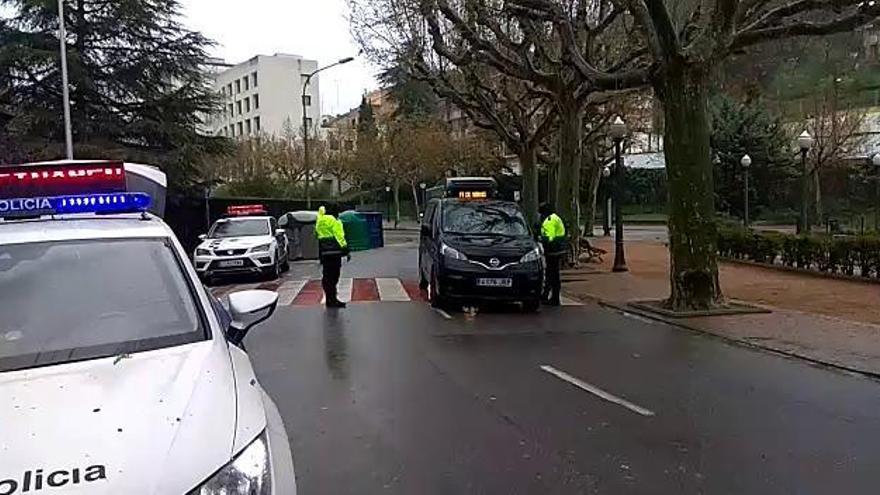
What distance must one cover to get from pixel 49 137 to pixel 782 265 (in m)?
22.1

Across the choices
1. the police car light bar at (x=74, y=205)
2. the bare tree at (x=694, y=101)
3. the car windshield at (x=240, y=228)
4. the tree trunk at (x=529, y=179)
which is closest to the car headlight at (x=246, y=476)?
the police car light bar at (x=74, y=205)

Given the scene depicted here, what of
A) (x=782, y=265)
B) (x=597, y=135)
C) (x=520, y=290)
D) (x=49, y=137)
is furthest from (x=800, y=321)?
(x=597, y=135)

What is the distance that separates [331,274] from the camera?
15625 millimetres

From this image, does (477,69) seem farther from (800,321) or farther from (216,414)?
(216,414)

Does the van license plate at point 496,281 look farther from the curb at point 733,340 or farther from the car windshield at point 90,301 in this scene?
the car windshield at point 90,301

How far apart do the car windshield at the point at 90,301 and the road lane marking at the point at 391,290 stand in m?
12.2

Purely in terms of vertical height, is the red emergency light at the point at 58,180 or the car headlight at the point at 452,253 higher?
the red emergency light at the point at 58,180

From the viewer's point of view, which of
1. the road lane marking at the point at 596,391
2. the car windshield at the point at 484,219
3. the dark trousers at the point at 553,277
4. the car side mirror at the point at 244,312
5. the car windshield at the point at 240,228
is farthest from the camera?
the car windshield at the point at 240,228

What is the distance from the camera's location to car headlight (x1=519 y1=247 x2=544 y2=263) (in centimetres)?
1459

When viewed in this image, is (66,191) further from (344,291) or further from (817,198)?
(817,198)

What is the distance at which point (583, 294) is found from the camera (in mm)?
18125

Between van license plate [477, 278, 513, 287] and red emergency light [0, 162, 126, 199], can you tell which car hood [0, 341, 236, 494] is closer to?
red emergency light [0, 162, 126, 199]

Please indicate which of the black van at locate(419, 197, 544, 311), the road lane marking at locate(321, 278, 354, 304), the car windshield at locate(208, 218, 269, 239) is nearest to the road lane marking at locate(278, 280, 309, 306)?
the road lane marking at locate(321, 278, 354, 304)

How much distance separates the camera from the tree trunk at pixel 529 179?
3050 centimetres
